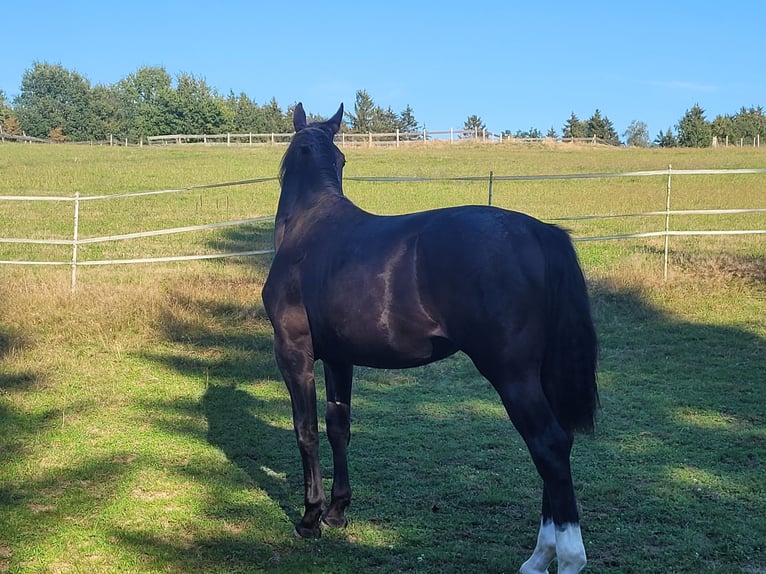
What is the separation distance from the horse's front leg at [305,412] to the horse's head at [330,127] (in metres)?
0.97

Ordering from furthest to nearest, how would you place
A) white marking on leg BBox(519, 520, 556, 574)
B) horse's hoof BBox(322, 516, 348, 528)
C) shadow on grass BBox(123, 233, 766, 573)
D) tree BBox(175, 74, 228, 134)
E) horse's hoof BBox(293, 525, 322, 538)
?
1. tree BBox(175, 74, 228, 134)
2. horse's hoof BBox(322, 516, 348, 528)
3. horse's hoof BBox(293, 525, 322, 538)
4. shadow on grass BBox(123, 233, 766, 573)
5. white marking on leg BBox(519, 520, 556, 574)

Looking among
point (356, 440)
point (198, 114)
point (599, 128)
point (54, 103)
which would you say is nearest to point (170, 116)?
point (198, 114)

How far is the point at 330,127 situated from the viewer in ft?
14.5

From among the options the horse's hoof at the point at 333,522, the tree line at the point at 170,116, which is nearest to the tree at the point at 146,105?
the tree line at the point at 170,116

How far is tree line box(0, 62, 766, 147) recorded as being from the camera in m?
55.2

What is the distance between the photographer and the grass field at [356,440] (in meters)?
3.68

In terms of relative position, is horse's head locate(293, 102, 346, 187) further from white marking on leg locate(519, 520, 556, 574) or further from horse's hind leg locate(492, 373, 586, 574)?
white marking on leg locate(519, 520, 556, 574)

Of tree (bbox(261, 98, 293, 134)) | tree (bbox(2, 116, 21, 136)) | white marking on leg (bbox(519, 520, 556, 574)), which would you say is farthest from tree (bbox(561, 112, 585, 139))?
white marking on leg (bbox(519, 520, 556, 574))

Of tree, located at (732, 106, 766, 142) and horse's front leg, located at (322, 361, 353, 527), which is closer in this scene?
horse's front leg, located at (322, 361, 353, 527)

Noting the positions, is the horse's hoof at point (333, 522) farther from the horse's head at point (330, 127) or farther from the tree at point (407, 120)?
the tree at point (407, 120)

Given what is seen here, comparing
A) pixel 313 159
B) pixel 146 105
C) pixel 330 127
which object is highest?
pixel 146 105

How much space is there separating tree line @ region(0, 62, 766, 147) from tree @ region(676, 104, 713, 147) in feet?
0.21

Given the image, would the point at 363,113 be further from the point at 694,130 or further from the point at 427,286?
the point at 427,286

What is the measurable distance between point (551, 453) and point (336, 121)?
2.45 metres
